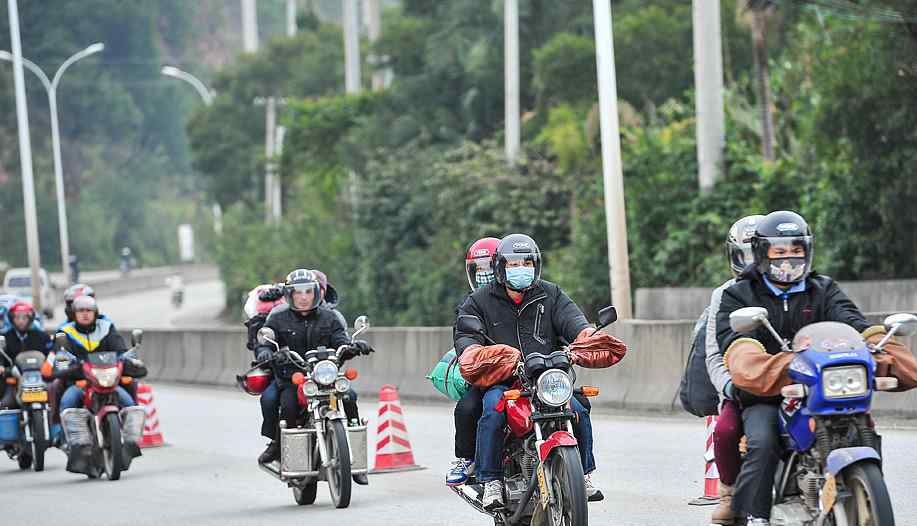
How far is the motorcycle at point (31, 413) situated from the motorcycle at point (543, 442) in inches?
335

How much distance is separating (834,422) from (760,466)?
0.51 metres

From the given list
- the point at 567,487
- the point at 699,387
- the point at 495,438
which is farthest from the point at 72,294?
the point at 567,487

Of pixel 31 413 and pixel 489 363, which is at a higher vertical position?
pixel 489 363

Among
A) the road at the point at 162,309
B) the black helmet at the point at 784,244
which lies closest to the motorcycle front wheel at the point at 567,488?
the black helmet at the point at 784,244

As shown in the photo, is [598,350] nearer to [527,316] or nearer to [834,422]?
[527,316]

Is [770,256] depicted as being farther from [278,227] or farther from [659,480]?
[278,227]

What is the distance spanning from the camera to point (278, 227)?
63750 mm

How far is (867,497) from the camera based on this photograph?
696cm

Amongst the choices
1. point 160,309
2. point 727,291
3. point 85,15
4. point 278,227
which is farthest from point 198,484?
point 85,15

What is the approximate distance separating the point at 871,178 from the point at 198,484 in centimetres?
1690

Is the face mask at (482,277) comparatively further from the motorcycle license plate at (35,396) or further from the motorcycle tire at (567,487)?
the motorcycle license plate at (35,396)

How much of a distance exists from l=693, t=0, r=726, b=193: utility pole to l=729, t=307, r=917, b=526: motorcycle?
2167 cm

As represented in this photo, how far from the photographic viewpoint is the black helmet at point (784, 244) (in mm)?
7738

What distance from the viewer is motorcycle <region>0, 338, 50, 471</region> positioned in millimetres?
16562
